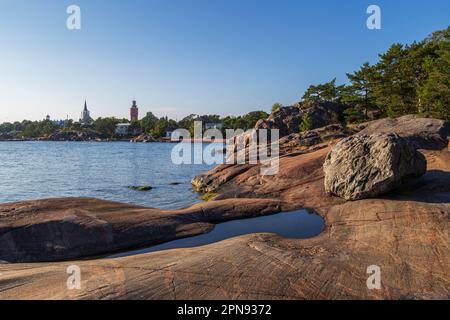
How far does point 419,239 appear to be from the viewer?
8219mm

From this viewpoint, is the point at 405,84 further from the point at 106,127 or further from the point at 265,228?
the point at 106,127

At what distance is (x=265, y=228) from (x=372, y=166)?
185 inches

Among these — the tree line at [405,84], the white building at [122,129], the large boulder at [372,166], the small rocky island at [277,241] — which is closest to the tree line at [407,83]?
the tree line at [405,84]

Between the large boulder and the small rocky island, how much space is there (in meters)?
0.04

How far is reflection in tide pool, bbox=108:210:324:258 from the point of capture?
406 inches

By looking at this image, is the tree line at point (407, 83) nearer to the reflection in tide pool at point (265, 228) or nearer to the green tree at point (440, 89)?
the green tree at point (440, 89)

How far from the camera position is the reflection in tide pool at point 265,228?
33.9ft

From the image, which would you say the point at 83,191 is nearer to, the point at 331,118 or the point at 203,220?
the point at 203,220

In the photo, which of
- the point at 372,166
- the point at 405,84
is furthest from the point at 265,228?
the point at 405,84

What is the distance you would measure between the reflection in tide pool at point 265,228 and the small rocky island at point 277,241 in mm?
407

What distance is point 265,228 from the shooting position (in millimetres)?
11578

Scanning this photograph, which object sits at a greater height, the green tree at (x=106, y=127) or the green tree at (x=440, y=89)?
the green tree at (x=106, y=127)

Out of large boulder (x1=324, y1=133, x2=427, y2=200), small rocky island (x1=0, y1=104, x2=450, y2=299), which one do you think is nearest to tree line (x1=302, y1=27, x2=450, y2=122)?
small rocky island (x1=0, y1=104, x2=450, y2=299)
